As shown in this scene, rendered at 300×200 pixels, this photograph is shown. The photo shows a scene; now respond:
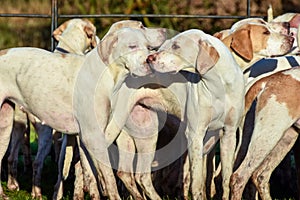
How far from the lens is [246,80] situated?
709 centimetres

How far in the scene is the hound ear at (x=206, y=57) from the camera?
6.21 meters

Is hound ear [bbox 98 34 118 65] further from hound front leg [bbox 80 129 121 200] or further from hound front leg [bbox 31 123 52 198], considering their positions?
hound front leg [bbox 31 123 52 198]

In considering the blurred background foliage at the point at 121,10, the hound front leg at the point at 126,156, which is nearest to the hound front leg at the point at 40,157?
the hound front leg at the point at 126,156

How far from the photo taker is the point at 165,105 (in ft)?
22.3

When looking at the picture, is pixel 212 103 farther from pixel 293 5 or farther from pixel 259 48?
pixel 293 5

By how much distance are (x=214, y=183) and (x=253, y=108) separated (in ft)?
2.51

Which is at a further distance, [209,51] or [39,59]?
[39,59]

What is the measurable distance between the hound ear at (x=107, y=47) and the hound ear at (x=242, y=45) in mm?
908

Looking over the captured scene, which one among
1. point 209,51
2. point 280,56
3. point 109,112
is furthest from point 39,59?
point 280,56

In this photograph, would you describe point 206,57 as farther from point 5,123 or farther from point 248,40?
point 5,123

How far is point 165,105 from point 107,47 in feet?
2.04

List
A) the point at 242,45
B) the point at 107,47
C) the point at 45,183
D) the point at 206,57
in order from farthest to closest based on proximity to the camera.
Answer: the point at 45,183
the point at 242,45
the point at 107,47
the point at 206,57

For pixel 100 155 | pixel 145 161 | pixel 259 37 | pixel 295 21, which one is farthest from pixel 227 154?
pixel 295 21

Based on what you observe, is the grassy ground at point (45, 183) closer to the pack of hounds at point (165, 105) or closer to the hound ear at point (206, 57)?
the pack of hounds at point (165, 105)
